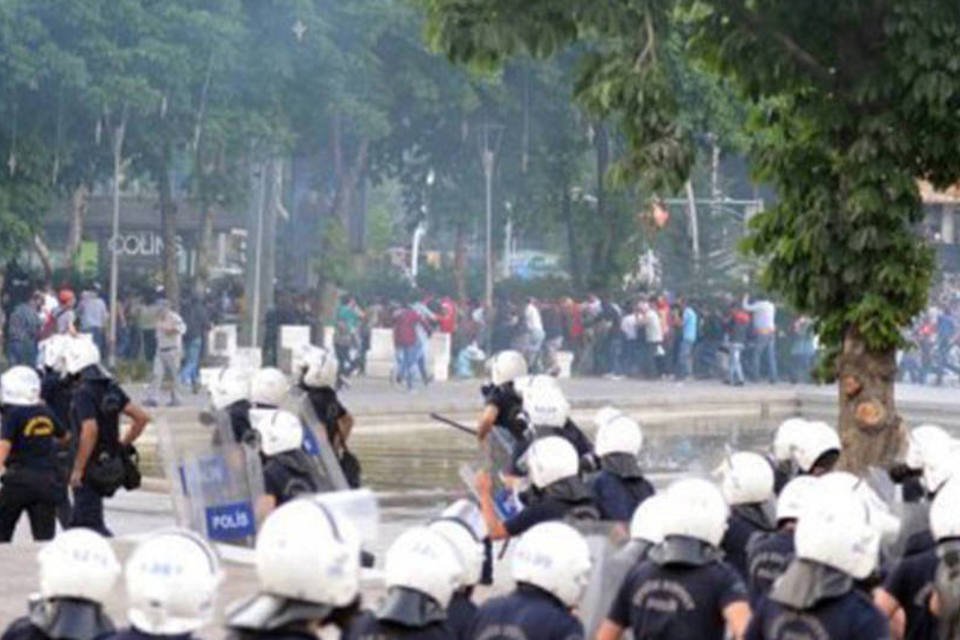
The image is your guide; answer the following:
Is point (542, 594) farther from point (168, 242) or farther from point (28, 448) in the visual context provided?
point (168, 242)

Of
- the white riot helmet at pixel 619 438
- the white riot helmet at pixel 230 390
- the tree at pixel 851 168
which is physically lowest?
the white riot helmet at pixel 619 438

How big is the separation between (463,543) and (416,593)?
1.00 meters

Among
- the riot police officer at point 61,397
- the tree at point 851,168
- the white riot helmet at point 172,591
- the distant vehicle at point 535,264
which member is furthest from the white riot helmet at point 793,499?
the distant vehicle at point 535,264

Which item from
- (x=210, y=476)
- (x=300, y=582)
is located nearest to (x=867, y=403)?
(x=210, y=476)

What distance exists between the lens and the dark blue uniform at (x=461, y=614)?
9648 mm

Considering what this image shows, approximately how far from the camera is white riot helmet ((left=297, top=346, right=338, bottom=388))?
1936 centimetres

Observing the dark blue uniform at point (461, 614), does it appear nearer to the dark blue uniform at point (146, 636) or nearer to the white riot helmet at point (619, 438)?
the dark blue uniform at point (146, 636)

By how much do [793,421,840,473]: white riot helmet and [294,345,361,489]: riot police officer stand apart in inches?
218

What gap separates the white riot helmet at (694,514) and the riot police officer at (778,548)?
520 mm

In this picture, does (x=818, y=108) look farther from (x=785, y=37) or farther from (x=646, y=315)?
(x=646, y=315)

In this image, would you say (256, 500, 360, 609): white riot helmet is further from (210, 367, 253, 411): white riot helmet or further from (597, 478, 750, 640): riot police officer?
(210, 367, 253, 411): white riot helmet

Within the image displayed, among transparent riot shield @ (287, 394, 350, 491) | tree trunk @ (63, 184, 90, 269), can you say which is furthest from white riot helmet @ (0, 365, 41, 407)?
tree trunk @ (63, 184, 90, 269)

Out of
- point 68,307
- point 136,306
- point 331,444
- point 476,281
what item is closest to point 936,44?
point 331,444

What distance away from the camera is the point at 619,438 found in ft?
48.9
